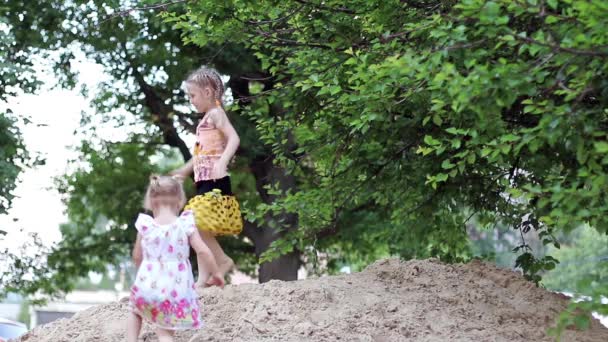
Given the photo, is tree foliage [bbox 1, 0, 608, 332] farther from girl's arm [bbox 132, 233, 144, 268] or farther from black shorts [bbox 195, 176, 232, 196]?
girl's arm [bbox 132, 233, 144, 268]

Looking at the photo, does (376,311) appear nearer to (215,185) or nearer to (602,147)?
(215,185)

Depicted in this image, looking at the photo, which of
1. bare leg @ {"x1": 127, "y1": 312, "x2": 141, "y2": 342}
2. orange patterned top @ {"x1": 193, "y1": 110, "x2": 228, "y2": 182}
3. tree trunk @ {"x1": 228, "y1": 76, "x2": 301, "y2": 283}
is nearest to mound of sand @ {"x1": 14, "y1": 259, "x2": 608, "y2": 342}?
bare leg @ {"x1": 127, "y1": 312, "x2": 141, "y2": 342}

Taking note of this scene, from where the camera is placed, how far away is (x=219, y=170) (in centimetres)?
759

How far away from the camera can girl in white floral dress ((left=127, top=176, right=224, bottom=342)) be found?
6.06m

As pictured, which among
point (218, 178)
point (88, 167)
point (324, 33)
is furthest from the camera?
point (88, 167)

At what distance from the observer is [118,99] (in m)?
17.5

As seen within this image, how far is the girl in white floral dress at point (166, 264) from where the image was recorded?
239 inches

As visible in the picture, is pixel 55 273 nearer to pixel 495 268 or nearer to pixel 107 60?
pixel 107 60

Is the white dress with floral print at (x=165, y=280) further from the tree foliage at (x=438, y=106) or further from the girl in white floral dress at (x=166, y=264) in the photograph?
the tree foliage at (x=438, y=106)

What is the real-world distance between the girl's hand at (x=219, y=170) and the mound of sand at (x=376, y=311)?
Result: 0.82 m

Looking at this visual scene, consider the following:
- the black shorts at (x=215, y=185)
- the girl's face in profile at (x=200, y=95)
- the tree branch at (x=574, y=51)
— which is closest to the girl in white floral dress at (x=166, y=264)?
the black shorts at (x=215, y=185)

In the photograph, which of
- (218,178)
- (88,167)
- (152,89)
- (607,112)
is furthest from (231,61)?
(607,112)

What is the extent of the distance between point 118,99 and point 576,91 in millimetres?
12695

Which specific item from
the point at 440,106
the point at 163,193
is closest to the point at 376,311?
the point at 440,106
